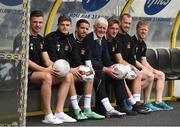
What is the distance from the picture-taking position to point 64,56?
6250 millimetres

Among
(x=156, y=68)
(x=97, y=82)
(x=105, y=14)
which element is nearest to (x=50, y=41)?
(x=97, y=82)

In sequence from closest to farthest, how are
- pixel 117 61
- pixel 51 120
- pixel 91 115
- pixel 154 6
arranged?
1. pixel 51 120
2. pixel 91 115
3. pixel 117 61
4. pixel 154 6

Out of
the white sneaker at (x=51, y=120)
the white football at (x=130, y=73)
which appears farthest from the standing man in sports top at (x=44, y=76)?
the white football at (x=130, y=73)

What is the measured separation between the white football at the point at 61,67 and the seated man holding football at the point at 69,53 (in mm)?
269

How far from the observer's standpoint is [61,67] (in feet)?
19.1

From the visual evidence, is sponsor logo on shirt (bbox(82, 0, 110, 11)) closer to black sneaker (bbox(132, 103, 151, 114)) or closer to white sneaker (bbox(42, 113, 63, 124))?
black sneaker (bbox(132, 103, 151, 114))

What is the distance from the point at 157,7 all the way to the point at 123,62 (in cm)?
202

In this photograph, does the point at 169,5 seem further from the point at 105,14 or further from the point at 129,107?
the point at 129,107

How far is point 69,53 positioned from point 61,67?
0.57 metres

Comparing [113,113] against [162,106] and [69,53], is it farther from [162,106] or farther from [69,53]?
[162,106]

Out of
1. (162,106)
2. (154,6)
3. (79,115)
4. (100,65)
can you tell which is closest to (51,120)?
(79,115)

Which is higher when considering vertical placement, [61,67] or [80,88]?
[61,67]

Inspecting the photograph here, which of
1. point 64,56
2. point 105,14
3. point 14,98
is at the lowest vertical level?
point 14,98

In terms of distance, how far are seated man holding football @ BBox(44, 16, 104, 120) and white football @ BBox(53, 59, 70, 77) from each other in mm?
269
